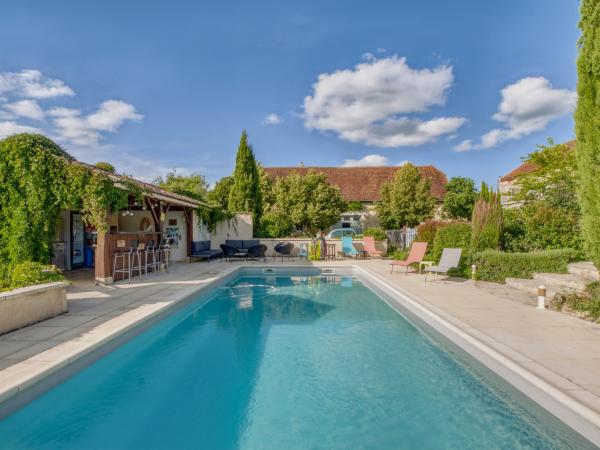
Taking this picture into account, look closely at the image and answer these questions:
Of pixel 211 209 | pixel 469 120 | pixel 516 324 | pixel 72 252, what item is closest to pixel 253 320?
pixel 516 324

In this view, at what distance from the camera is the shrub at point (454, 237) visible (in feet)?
34.2

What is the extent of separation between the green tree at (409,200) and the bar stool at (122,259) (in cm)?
1825

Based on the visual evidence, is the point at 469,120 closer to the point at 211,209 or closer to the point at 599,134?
the point at 211,209

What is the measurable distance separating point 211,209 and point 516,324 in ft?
48.2

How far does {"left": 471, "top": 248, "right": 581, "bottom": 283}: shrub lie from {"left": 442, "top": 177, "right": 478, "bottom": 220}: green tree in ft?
64.4

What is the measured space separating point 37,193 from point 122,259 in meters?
2.61

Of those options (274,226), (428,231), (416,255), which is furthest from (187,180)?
(416,255)

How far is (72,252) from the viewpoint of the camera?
11750 mm

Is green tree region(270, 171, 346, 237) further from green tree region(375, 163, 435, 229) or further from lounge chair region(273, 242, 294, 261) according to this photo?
lounge chair region(273, 242, 294, 261)

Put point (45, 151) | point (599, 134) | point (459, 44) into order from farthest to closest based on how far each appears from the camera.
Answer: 1. point (459, 44)
2. point (45, 151)
3. point (599, 134)

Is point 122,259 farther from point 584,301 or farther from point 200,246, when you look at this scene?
point 584,301

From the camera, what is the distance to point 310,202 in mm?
22156

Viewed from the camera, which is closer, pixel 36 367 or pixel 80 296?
pixel 36 367

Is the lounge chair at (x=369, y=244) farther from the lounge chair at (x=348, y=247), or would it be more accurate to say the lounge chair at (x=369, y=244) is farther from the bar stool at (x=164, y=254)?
the bar stool at (x=164, y=254)
